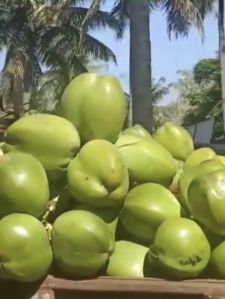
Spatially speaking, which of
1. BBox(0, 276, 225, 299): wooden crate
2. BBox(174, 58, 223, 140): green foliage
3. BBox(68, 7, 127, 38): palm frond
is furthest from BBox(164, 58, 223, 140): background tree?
BBox(0, 276, 225, 299): wooden crate

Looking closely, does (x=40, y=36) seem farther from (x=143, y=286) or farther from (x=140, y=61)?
(x=143, y=286)


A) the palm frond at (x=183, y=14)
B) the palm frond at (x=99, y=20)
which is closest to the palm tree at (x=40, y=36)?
the palm frond at (x=99, y=20)

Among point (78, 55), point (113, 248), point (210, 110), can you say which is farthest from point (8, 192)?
point (210, 110)

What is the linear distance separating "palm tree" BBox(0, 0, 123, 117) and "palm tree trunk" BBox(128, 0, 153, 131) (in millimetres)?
8920

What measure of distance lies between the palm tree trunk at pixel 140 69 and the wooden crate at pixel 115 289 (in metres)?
13.8

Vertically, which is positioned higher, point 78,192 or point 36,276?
point 78,192

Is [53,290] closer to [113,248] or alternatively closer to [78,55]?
[113,248]

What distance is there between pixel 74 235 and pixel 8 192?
216 millimetres

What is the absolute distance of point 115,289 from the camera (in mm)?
1971

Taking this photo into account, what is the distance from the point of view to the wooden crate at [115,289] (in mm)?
1935

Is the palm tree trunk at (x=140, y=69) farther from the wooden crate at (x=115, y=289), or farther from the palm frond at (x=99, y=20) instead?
the wooden crate at (x=115, y=289)

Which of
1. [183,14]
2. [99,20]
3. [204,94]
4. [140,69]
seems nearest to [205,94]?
[204,94]

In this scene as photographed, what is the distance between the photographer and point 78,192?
6.98ft

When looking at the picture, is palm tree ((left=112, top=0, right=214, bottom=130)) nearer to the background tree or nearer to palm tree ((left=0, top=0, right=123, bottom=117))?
palm tree ((left=0, top=0, right=123, bottom=117))
